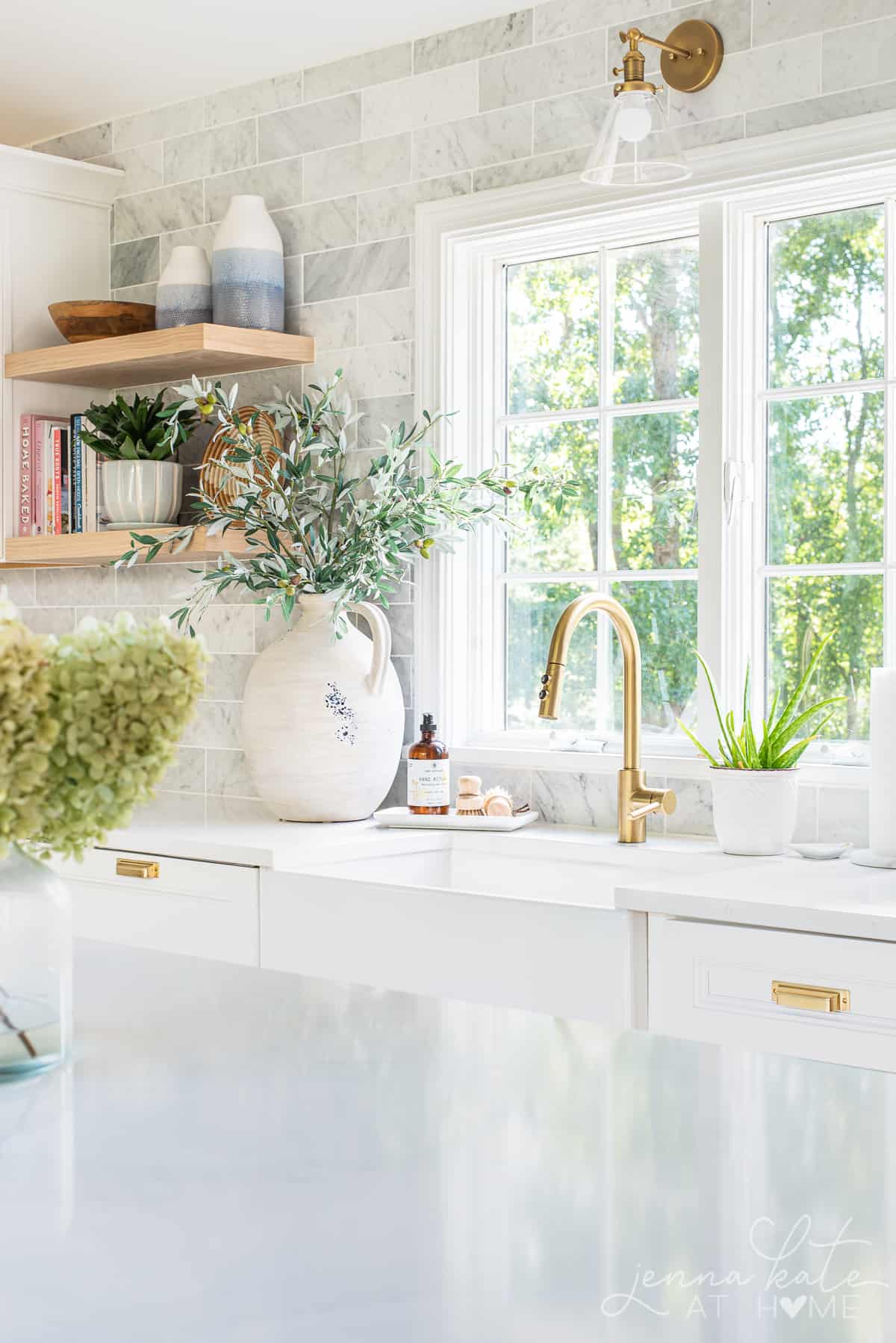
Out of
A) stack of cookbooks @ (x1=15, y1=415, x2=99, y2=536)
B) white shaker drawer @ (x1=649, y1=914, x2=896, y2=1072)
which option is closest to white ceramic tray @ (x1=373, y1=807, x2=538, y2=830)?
white shaker drawer @ (x1=649, y1=914, x2=896, y2=1072)

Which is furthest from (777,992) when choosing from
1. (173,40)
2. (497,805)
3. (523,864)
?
(173,40)

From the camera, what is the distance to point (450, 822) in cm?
283

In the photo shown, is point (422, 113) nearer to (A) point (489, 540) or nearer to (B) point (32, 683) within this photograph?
(A) point (489, 540)

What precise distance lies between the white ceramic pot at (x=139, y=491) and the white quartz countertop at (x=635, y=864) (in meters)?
0.79

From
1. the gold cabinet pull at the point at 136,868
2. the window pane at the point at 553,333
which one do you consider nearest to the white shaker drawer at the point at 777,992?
the gold cabinet pull at the point at 136,868

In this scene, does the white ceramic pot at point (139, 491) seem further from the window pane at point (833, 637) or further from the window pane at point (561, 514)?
the window pane at point (833, 637)

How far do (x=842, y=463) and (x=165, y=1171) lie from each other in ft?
7.20

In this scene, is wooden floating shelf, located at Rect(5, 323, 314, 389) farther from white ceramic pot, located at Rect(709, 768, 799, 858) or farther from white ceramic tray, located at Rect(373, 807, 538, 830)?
white ceramic pot, located at Rect(709, 768, 799, 858)

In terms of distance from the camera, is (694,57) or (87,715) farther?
(694,57)

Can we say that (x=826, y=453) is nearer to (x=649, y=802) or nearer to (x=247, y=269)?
(x=649, y=802)

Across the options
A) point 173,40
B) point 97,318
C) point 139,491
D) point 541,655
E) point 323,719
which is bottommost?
point 323,719

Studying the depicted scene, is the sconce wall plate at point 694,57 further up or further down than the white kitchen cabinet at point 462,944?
further up

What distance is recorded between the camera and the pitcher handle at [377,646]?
2.89m

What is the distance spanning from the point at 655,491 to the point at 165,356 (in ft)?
3.79
